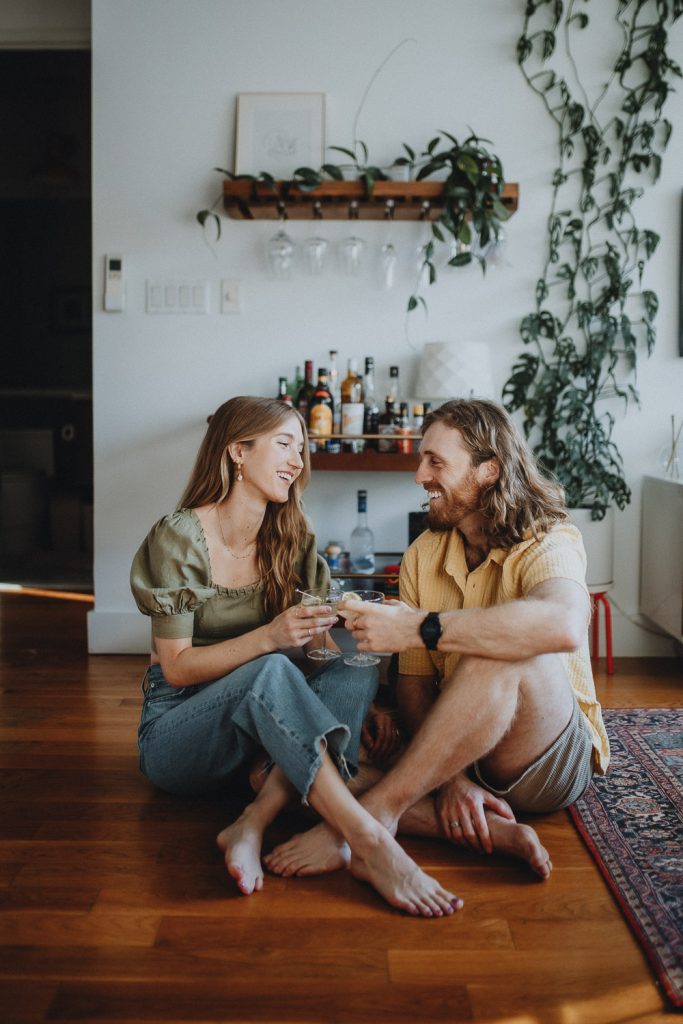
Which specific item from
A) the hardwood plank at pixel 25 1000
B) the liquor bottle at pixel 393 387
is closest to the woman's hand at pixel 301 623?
the hardwood plank at pixel 25 1000

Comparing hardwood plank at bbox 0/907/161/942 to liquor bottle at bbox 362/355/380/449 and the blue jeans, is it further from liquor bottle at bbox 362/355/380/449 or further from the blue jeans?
liquor bottle at bbox 362/355/380/449

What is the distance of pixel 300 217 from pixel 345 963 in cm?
267

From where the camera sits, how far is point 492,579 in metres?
1.94

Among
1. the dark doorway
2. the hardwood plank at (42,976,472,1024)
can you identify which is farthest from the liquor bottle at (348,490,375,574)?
the dark doorway

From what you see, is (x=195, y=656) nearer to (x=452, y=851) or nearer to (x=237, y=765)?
(x=237, y=765)

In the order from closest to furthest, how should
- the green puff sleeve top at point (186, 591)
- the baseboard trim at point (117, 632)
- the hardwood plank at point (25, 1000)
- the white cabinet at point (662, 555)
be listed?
1. the hardwood plank at point (25, 1000)
2. the green puff sleeve top at point (186, 591)
3. the white cabinet at point (662, 555)
4. the baseboard trim at point (117, 632)

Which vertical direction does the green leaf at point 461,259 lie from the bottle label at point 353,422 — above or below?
above

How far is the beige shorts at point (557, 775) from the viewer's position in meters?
1.78

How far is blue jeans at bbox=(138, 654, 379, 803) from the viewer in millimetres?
1679

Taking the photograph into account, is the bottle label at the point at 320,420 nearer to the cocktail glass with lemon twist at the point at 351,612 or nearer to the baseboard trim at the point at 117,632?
the baseboard trim at the point at 117,632

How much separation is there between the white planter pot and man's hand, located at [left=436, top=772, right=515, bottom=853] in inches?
60.6

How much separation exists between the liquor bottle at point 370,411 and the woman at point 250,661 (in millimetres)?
1194

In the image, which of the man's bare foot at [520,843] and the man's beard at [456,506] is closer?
the man's bare foot at [520,843]

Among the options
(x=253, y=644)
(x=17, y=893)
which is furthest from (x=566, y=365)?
(x=17, y=893)
